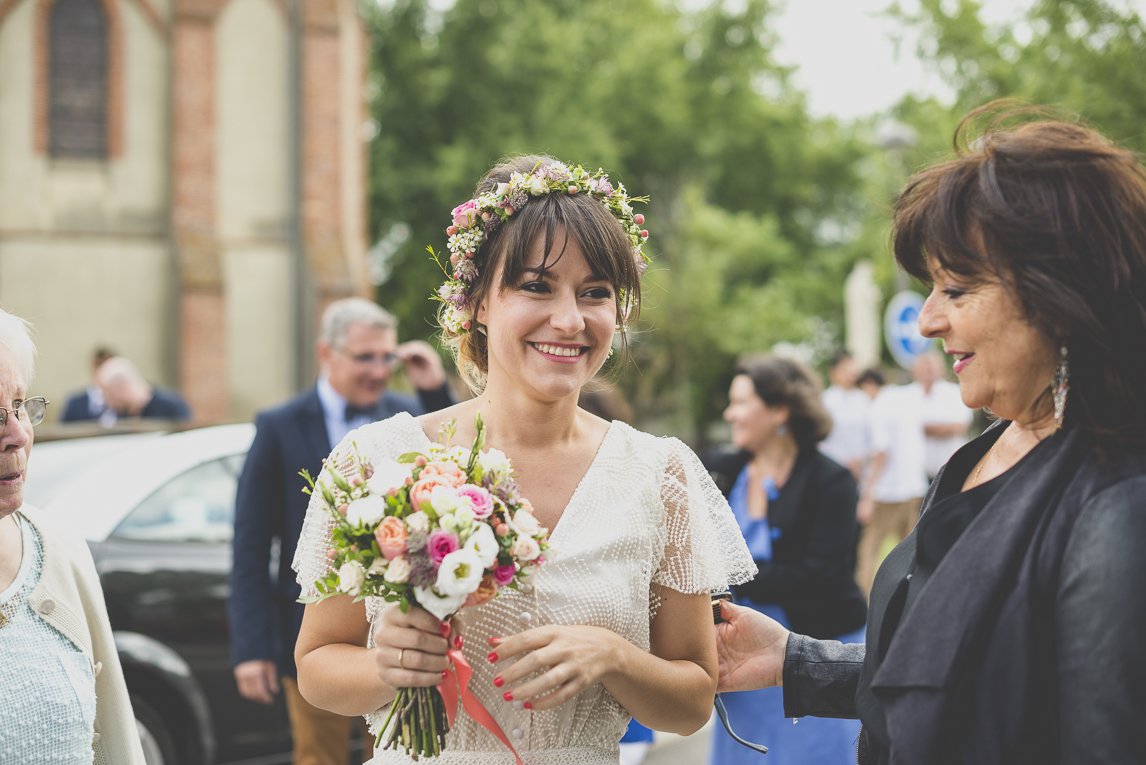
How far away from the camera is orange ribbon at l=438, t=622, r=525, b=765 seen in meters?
2.10

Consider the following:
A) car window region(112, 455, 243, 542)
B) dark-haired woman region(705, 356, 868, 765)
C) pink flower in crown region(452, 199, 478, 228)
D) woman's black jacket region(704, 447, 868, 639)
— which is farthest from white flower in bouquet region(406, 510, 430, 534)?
car window region(112, 455, 243, 542)

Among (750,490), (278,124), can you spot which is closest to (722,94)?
(278,124)

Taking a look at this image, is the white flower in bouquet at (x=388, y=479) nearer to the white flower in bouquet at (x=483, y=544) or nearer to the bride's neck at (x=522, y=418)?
the white flower in bouquet at (x=483, y=544)

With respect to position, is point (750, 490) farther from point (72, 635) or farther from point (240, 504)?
point (72, 635)

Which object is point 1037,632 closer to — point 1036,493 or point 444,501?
point 1036,493

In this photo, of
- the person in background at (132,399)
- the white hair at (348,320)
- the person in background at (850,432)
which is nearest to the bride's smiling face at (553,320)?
the white hair at (348,320)

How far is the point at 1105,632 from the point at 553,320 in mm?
1311

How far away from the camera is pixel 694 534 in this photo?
2562 millimetres

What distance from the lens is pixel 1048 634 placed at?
66.0 inches

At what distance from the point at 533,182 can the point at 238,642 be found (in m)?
2.89

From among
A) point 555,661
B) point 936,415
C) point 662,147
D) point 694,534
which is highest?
point 662,147

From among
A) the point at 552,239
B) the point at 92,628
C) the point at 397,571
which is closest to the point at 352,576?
the point at 397,571

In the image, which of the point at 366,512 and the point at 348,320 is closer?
the point at 366,512

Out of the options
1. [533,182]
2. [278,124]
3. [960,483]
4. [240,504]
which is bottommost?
[240,504]
